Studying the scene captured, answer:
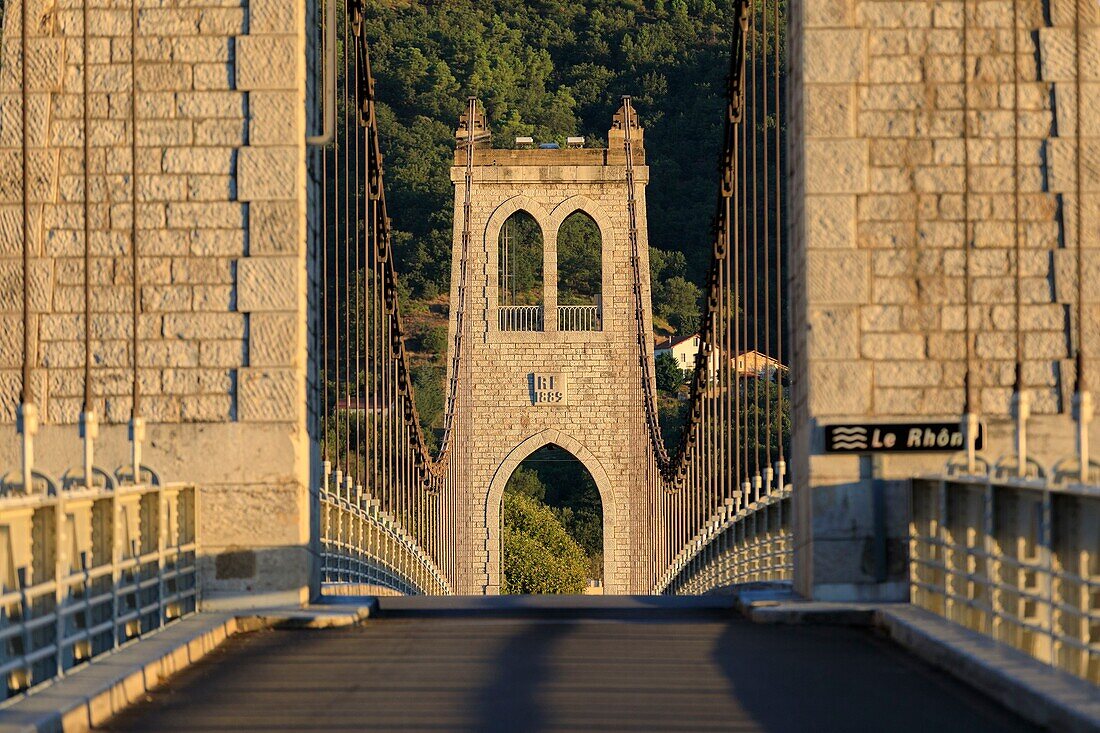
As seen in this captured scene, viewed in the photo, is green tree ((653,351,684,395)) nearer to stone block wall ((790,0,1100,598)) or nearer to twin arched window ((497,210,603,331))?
twin arched window ((497,210,603,331))

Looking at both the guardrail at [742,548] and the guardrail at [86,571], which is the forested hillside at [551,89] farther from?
the guardrail at [86,571]

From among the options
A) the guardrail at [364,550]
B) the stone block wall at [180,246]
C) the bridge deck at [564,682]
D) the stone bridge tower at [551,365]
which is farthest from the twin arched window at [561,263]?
the bridge deck at [564,682]

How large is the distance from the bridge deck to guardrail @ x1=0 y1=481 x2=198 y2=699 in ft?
1.58

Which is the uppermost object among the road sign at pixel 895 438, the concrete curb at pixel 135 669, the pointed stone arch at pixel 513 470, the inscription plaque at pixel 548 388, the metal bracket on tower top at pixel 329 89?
the metal bracket on tower top at pixel 329 89

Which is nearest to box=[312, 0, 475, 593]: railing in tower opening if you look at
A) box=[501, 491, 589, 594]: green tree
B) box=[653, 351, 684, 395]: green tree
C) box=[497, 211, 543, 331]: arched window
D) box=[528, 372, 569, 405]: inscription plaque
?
box=[528, 372, 569, 405]: inscription plaque

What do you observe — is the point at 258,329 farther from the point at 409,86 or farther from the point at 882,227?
the point at 409,86

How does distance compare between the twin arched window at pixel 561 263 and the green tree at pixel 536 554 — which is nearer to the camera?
the green tree at pixel 536 554

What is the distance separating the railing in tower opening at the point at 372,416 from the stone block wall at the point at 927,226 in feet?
10.8

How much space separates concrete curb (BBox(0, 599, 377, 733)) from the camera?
6.64 meters

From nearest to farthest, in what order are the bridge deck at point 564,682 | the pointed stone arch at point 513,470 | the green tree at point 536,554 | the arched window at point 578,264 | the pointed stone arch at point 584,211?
the bridge deck at point 564,682 → the pointed stone arch at point 513,470 → the pointed stone arch at point 584,211 → the green tree at point 536,554 → the arched window at point 578,264

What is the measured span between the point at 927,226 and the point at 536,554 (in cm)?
4968

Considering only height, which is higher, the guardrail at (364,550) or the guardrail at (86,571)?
the guardrail at (86,571)

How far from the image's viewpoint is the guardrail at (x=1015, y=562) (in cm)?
782

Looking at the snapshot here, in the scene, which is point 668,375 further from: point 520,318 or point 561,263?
point 520,318
